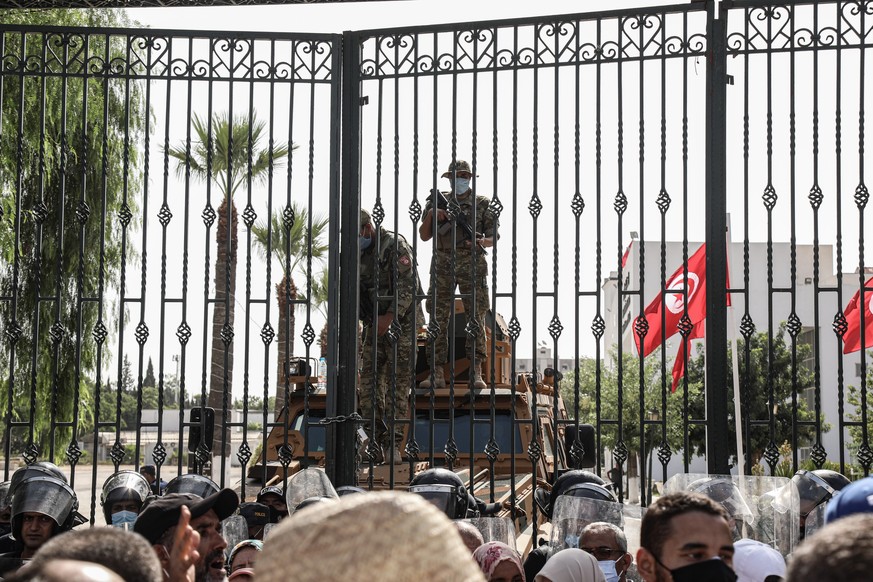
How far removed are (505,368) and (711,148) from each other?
283 inches

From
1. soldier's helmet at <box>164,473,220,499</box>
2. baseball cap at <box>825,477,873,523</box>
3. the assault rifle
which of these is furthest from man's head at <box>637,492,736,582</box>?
the assault rifle

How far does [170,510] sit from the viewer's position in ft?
13.5

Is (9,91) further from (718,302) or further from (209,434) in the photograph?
(718,302)

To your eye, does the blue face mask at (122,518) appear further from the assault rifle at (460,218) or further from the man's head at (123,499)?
the assault rifle at (460,218)

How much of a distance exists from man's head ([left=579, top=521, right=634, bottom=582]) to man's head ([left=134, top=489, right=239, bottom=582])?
1.99 metres

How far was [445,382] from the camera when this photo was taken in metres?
11.0

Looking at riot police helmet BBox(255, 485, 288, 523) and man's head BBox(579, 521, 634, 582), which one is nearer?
man's head BBox(579, 521, 634, 582)

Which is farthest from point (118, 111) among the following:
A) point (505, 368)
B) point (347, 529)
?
point (347, 529)

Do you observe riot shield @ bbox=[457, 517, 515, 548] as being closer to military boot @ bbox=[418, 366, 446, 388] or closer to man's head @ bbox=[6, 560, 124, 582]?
military boot @ bbox=[418, 366, 446, 388]

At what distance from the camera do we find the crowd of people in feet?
5.43

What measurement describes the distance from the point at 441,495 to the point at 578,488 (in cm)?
82

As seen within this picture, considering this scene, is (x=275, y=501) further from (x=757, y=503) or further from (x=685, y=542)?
(x=685, y=542)

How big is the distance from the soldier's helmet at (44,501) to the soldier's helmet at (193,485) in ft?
1.89

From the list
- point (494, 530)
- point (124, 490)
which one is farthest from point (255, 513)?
point (494, 530)
